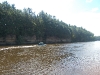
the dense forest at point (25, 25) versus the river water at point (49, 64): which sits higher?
the dense forest at point (25, 25)

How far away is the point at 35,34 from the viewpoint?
282ft

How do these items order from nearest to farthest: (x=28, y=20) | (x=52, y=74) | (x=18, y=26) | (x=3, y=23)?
(x=52, y=74) < (x=3, y=23) < (x=18, y=26) < (x=28, y=20)

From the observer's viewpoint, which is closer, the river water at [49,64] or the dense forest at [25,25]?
the river water at [49,64]

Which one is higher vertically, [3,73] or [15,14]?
[15,14]

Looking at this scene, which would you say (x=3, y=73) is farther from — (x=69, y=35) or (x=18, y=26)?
(x=69, y=35)

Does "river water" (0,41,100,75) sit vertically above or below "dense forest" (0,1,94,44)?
below

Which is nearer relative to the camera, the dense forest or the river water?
the river water

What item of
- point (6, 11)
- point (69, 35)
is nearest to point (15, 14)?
point (6, 11)

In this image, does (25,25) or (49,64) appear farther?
(25,25)

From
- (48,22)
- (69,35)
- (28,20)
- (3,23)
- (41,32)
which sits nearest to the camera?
(3,23)

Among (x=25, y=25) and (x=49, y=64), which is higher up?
(x=25, y=25)

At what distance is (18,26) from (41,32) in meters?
20.4

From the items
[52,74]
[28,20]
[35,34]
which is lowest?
[52,74]

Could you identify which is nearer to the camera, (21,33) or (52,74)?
(52,74)
